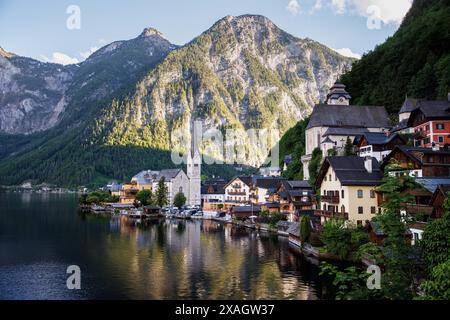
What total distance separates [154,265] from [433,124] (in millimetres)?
43968

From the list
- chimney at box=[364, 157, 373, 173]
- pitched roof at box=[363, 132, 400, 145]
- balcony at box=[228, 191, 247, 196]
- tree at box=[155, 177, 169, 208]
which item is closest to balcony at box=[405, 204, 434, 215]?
chimney at box=[364, 157, 373, 173]

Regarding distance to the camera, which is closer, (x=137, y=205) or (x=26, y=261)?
(x=26, y=261)

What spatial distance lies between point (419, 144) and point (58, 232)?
202ft

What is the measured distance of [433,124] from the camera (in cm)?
6222

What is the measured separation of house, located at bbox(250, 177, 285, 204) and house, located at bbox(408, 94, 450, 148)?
38.7m

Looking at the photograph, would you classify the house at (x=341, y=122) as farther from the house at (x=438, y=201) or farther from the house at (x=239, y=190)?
the house at (x=438, y=201)

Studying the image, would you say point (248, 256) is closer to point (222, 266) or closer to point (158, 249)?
point (222, 266)

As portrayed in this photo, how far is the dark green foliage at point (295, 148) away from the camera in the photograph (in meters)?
101

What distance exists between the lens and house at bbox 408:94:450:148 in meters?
61.9

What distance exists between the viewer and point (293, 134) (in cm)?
13212

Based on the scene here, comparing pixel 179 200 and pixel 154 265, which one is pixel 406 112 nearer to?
pixel 154 265

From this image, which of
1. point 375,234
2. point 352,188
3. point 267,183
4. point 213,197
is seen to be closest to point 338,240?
point 375,234

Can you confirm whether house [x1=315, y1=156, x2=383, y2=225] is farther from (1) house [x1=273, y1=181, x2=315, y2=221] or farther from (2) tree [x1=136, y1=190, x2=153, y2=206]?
(2) tree [x1=136, y1=190, x2=153, y2=206]
